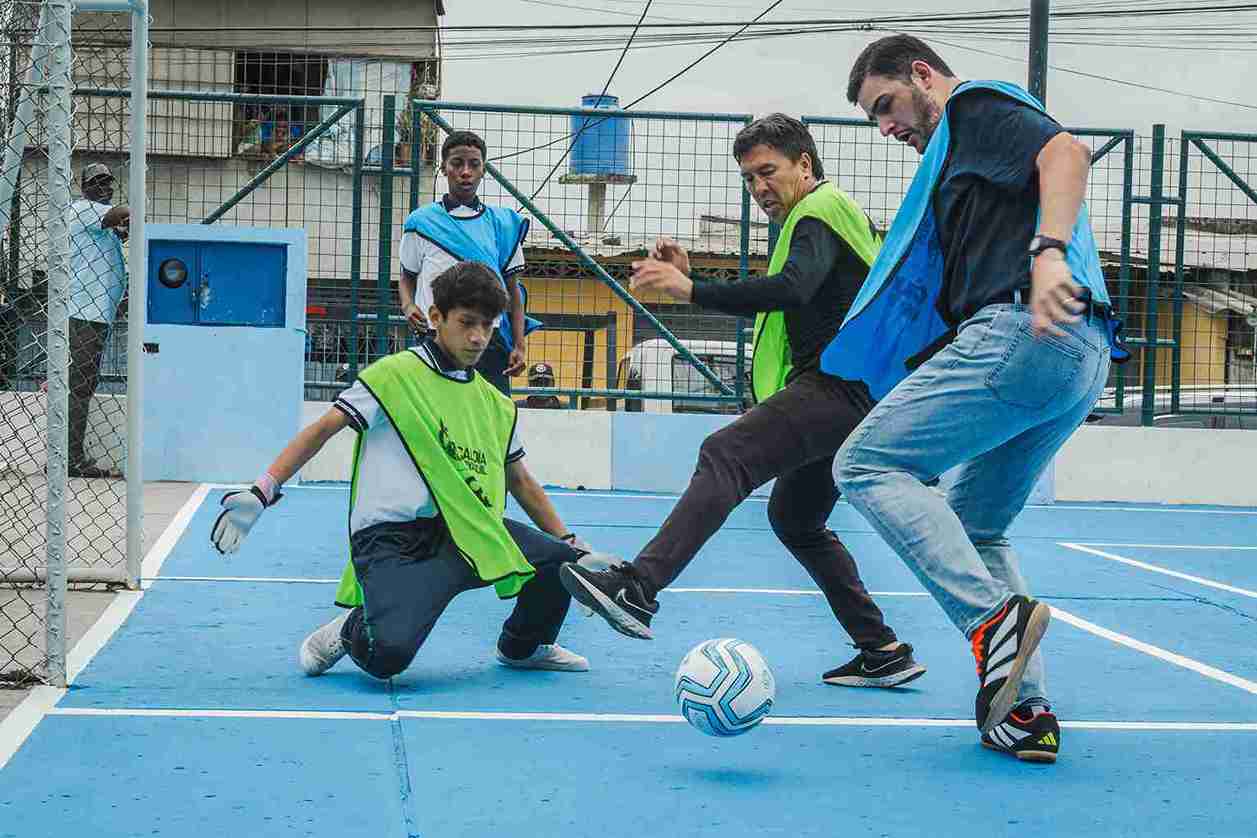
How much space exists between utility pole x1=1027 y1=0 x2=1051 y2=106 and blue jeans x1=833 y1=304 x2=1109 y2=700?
376 inches

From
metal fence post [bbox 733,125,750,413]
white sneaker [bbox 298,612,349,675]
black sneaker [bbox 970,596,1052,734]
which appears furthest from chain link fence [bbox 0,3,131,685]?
metal fence post [bbox 733,125,750,413]

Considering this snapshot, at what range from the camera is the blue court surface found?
347 centimetres

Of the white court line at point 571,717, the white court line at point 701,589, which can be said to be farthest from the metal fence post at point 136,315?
the white court line at point 571,717

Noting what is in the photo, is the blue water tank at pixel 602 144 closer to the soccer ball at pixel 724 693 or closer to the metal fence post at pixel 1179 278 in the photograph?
the metal fence post at pixel 1179 278

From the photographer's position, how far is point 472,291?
4.86 m

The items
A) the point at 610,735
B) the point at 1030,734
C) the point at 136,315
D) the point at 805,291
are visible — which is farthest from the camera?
the point at 136,315

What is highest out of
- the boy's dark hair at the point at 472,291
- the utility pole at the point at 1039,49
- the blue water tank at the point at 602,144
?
the utility pole at the point at 1039,49

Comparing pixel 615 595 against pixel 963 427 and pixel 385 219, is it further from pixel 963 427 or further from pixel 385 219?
pixel 385 219

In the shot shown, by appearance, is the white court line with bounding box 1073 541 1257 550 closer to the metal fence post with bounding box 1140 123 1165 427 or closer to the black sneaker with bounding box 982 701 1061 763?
the metal fence post with bounding box 1140 123 1165 427

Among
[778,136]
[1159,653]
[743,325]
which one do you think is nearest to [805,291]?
[778,136]

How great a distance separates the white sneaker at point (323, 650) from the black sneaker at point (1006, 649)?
6.61ft

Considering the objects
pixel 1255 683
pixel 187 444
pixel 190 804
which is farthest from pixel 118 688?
pixel 187 444

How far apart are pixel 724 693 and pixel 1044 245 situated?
4.61 ft

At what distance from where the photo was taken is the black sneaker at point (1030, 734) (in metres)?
4.05
